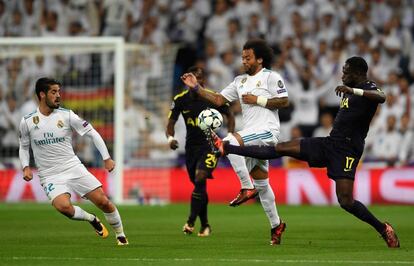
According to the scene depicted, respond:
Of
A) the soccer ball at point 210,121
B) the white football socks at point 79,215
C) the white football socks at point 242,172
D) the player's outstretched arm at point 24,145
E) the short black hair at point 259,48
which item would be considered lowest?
the white football socks at point 79,215

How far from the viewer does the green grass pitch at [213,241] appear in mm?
12195

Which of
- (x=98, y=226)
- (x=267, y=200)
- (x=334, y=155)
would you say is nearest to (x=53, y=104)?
(x=98, y=226)

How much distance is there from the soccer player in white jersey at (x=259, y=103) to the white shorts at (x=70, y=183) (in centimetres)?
186

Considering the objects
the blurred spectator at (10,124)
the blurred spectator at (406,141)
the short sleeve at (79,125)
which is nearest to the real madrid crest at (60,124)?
the short sleeve at (79,125)

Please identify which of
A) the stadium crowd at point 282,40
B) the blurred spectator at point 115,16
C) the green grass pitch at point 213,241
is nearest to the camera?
the green grass pitch at point 213,241

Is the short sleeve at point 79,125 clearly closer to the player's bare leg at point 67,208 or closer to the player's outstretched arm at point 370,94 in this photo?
the player's bare leg at point 67,208

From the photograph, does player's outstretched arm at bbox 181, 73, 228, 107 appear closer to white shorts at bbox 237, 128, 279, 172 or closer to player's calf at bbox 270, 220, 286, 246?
white shorts at bbox 237, 128, 279, 172

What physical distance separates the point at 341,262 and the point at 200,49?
59.4 ft

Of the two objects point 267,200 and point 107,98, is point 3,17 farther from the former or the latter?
point 267,200

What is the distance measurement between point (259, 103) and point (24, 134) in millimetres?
3148

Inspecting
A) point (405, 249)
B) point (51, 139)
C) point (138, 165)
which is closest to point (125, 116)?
point (138, 165)

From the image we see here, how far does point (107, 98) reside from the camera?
26.7m

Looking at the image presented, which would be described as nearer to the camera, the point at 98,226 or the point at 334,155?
the point at 334,155

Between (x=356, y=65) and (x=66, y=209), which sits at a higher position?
(x=356, y=65)
